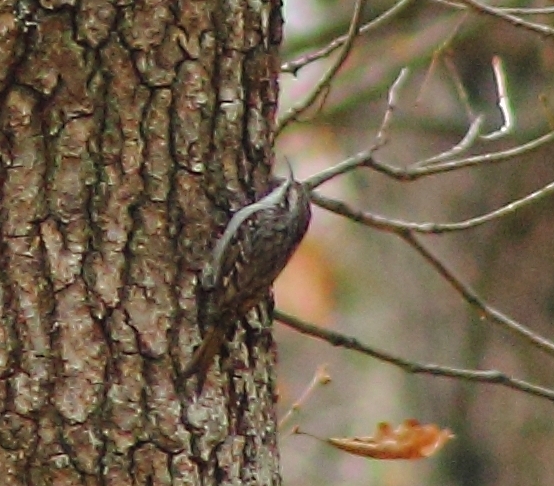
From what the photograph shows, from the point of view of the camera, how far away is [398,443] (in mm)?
2625

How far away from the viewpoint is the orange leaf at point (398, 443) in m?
2.60

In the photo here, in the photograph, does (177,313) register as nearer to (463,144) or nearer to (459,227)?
(459,227)

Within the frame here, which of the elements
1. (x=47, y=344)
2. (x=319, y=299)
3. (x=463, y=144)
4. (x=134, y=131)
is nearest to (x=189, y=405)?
A: (x=47, y=344)

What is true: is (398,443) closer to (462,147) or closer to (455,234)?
(462,147)

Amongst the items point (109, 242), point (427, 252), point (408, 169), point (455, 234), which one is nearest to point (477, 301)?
point (427, 252)

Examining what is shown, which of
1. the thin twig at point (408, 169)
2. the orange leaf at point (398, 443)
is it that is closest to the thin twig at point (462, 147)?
the thin twig at point (408, 169)

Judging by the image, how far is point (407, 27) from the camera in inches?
231

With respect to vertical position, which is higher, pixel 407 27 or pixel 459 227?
pixel 407 27

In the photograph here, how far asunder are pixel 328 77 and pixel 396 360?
1.88ft

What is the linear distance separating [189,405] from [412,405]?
3922mm

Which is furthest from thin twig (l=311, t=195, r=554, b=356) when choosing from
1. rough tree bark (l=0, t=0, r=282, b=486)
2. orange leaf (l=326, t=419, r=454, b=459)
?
rough tree bark (l=0, t=0, r=282, b=486)

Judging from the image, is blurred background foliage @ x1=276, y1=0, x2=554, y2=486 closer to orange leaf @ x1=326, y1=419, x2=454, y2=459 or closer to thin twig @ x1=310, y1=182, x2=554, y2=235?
thin twig @ x1=310, y1=182, x2=554, y2=235

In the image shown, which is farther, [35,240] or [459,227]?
[459,227]

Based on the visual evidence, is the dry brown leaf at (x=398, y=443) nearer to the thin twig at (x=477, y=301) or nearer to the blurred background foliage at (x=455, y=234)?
the thin twig at (x=477, y=301)
